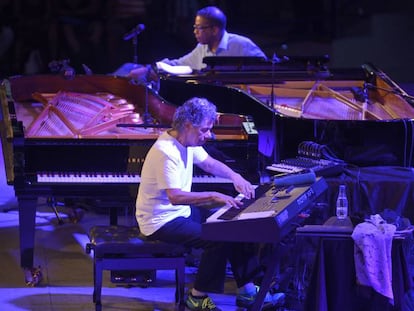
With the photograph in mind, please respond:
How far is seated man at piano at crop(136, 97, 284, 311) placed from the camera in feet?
17.6

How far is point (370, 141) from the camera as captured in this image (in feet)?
20.9

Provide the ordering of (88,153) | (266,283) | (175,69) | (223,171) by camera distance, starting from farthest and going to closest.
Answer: (175,69)
(88,153)
(223,171)
(266,283)

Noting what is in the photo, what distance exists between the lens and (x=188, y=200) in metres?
5.29

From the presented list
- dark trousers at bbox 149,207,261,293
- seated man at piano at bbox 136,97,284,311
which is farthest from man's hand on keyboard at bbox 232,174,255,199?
dark trousers at bbox 149,207,261,293

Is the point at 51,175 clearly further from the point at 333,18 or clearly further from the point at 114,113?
the point at 333,18

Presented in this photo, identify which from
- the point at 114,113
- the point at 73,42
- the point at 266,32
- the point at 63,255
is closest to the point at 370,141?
the point at 114,113

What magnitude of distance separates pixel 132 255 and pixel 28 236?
88 cm

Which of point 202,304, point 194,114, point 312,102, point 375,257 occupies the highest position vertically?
point 194,114

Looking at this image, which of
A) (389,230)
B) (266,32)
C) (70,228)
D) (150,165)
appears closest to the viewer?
(389,230)

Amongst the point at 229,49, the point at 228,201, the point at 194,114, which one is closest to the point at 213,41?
the point at 229,49

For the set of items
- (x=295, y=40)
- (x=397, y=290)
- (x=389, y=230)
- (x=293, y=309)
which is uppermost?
(x=295, y=40)

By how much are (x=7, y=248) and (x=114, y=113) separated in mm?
1255

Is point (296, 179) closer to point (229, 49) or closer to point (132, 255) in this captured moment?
point (132, 255)

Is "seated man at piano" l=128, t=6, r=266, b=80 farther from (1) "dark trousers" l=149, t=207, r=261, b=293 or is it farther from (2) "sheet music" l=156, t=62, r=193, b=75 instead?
(1) "dark trousers" l=149, t=207, r=261, b=293
